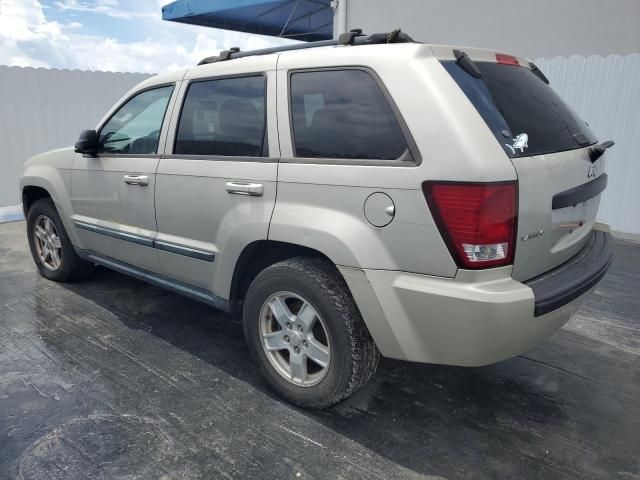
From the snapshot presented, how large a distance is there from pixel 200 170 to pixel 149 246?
802mm

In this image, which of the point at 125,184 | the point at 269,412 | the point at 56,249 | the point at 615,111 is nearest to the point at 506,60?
the point at 269,412

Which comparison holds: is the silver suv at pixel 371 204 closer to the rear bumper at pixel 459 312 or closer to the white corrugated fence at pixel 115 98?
the rear bumper at pixel 459 312

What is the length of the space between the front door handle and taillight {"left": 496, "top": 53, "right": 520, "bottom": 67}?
2332 mm

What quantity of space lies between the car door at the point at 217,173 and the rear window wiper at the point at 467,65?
1.01 metres

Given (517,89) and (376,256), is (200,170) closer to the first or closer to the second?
(376,256)

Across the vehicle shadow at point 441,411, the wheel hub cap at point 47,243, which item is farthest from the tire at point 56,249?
the vehicle shadow at point 441,411

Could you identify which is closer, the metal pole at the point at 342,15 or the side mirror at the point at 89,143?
the side mirror at the point at 89,143

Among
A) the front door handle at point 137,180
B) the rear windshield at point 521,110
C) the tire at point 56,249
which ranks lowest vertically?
the tire at point 56,249

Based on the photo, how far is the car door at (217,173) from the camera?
9.07 feet

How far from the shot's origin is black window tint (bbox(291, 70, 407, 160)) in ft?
7.62

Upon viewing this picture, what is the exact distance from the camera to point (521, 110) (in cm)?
246

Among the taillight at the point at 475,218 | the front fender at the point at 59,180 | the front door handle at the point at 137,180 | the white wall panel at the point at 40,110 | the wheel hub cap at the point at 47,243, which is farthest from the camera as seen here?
the white wall panel at the point at 40,110

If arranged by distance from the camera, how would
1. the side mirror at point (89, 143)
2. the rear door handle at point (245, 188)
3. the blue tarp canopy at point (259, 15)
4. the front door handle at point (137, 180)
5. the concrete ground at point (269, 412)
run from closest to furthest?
the concrete ground at point (269, 412) < the rear door handle at point (245, 188) < the front door handle at point (137, 180) < the side mirror at point (89, 143) < the blue tarp canopy at point (259, 15)

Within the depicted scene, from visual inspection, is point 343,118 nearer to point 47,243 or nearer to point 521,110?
point 521,110
